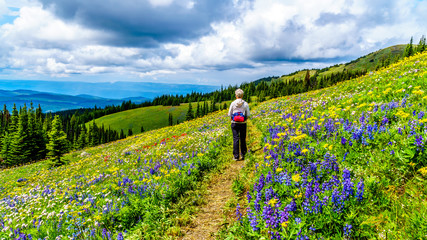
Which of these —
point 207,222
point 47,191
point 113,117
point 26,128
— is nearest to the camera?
point 207,222

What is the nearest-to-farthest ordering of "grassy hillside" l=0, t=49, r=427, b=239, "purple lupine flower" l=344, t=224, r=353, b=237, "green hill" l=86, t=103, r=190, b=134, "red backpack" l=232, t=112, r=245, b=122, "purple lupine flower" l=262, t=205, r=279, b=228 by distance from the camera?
1. "purple lupine flower" l=344, t=224, r=353, b=237
2. "grassy hillside" l=0, t=49, r=427, b=239
3. "purple lupine flower" l=262, t=205, r=279, b=228
4. "red backpack" l=232, t=112, r=245, b=122
5. "green hill" l=86, t=103, r=190, b=134

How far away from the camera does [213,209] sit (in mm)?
5672

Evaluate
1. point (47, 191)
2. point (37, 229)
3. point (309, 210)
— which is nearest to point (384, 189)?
point (309, 210)

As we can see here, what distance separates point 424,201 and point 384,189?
63cm

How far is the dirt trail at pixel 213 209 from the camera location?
477cm

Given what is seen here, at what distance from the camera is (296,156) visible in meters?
5.88

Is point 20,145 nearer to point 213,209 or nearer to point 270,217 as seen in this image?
point 213,209

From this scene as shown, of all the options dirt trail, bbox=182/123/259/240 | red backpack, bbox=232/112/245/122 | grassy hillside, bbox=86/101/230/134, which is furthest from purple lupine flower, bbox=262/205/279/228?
grassy hillside, bbox=86/101/230/134

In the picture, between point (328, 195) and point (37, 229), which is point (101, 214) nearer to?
point (37, 229)

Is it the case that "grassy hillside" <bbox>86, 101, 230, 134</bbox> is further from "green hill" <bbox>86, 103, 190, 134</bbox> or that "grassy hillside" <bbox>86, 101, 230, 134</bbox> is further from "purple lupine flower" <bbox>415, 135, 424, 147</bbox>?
"purple lupine flower" <bbox>415, 135, 424, 147</bbox>

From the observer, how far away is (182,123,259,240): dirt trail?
477 centimetres

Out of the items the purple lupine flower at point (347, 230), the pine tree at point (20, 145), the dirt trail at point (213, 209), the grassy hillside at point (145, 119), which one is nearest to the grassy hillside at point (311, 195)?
the purple lupine flower at point (347, 230)

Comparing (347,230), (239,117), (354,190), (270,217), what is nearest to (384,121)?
(354,190)

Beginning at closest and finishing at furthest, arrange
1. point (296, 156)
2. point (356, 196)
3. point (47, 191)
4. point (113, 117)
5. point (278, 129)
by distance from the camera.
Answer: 1. point (356, 196)
2. point (296, 156)
3. point (47, 191)
4. point (278, 129)
5. point (113, 117)
